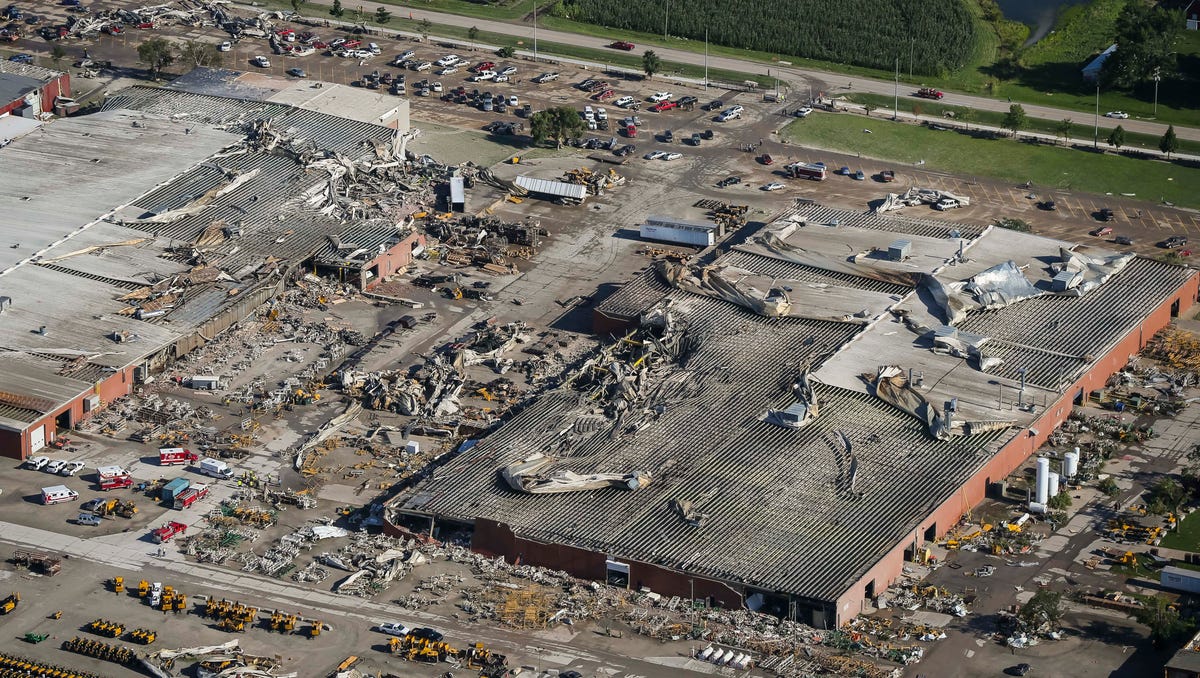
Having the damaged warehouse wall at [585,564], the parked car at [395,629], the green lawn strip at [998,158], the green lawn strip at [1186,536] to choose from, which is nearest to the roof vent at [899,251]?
the green lawn strip at [998,158]

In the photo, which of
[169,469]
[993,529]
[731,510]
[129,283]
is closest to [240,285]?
[129,283]

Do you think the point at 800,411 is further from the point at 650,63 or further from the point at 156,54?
the point at 156,54

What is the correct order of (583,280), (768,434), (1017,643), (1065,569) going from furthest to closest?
(583,280) < (768,434) < (1065,569) < (1017,643)

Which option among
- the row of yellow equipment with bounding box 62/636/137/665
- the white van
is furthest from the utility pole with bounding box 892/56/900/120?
the row of yellow equipment with bounding box 62/636/137/665

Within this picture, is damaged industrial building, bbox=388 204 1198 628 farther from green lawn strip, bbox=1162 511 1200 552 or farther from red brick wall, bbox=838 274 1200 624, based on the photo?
green lawn strip, bbox=1162 511 1200 552

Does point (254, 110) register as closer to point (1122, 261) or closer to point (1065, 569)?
point (1122, 261)

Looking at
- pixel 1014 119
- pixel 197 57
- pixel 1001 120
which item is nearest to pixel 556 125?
pixel 197 57
